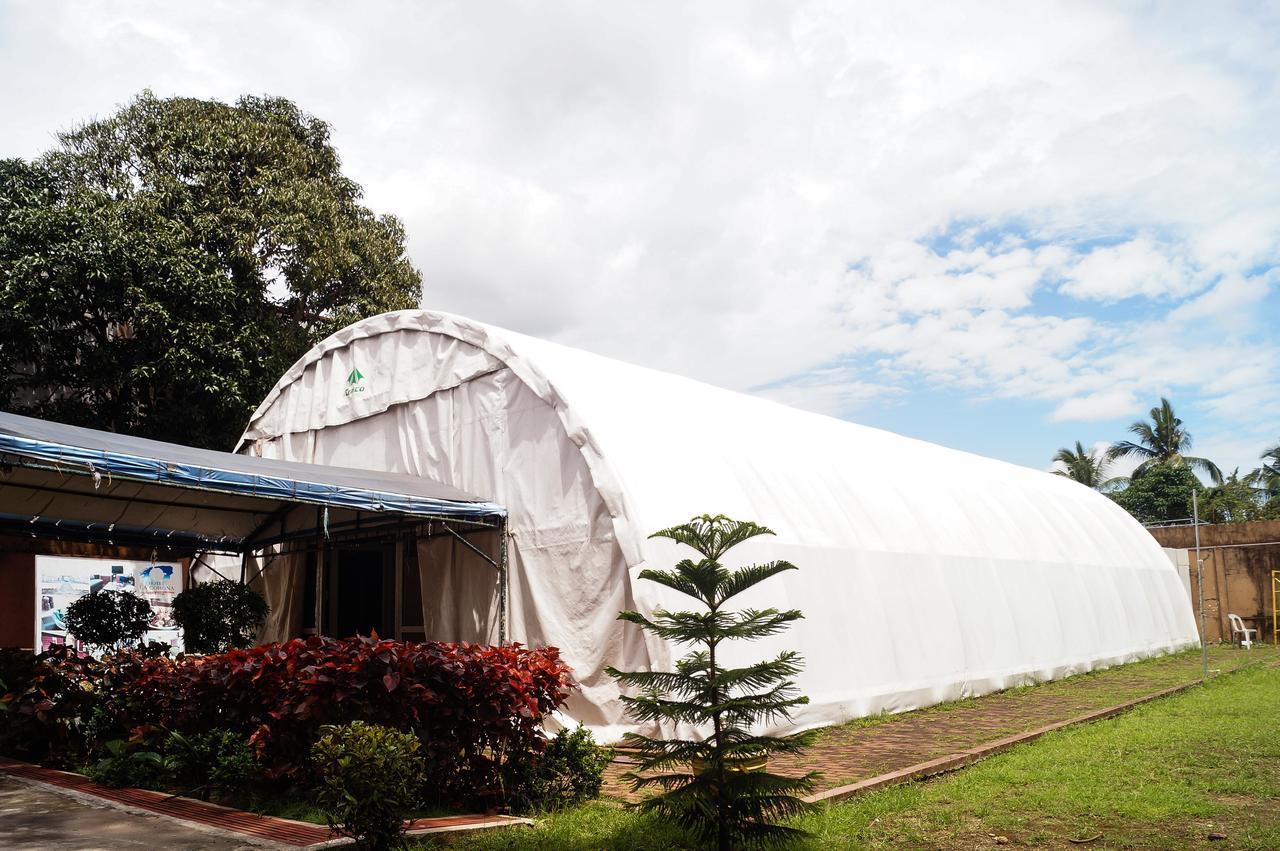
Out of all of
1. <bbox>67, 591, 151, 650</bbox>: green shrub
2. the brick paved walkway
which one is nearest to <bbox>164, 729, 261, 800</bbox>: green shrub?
the brick paved walkway

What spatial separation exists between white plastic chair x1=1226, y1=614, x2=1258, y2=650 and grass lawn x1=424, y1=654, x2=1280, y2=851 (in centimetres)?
1572

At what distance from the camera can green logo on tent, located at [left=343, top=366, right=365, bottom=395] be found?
13.9 meters

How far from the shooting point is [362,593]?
1403 centimetres

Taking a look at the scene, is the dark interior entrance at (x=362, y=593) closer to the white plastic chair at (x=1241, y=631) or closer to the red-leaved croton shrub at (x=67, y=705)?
the red-leaved croton shrub at (x=67, y=705)

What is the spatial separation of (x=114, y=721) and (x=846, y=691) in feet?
24.3

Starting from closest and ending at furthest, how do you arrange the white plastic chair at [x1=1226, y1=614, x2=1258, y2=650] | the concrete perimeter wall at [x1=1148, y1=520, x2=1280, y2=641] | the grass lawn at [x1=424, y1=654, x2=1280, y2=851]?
the grass lawn at [x1=424, y1=654, x2=1280, y2=851] < the white plastic chair at [x1=1226, y1=614, x2=1258, y2=650] < the concrete perimeter wall at [x1=1148, y1=520, x2=1280, y2=641]

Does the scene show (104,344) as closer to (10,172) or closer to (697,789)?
(10,172)

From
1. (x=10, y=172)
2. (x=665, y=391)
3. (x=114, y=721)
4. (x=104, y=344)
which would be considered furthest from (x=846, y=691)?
(x=10, y=172)

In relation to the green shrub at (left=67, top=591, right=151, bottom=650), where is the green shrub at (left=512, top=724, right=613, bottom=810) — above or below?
below

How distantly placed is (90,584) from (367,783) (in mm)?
12648

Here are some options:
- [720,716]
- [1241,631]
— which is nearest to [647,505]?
[720,716]

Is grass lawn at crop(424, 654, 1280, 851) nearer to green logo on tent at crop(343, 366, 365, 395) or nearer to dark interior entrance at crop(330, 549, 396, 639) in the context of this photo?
dark interior entrance at crop(330, 549, 396, 639)

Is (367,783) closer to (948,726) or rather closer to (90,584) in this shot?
(948,726)

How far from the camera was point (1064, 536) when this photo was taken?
19.4 metres
